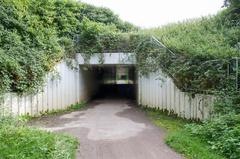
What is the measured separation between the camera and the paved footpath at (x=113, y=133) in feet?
24.8

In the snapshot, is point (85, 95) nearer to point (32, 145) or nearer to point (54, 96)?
point (54, 96)

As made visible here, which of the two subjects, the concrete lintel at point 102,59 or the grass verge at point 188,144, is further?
the concrete lintel at point 102,59

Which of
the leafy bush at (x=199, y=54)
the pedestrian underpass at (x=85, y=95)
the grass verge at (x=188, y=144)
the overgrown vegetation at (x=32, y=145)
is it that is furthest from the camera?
the pedestrian underpass at (x=85, y=95)

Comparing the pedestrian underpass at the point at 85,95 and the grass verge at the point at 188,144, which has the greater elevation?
the pedestrian underpass at the point at 85,95

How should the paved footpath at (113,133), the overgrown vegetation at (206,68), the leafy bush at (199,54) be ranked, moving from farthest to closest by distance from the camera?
the leafy bush at (199,54), the overgrown vegetation at (206,68), the paved footpath at (113,133)

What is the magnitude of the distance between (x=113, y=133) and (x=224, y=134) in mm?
3288

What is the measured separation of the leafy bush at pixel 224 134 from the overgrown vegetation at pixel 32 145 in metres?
3.22

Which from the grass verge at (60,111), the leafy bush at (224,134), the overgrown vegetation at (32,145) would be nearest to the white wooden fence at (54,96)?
the grass verge at (60,111)

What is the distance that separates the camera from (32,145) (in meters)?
7.11

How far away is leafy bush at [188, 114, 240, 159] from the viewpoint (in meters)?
7.12

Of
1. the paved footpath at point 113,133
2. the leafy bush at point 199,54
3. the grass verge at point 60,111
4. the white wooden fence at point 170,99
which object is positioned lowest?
the paved footpath at point 113,133

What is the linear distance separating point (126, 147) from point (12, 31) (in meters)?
7.51

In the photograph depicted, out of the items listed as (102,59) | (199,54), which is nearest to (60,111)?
(102,59)

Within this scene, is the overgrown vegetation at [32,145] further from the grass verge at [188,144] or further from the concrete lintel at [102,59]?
the concrete lintel at [102,59]
